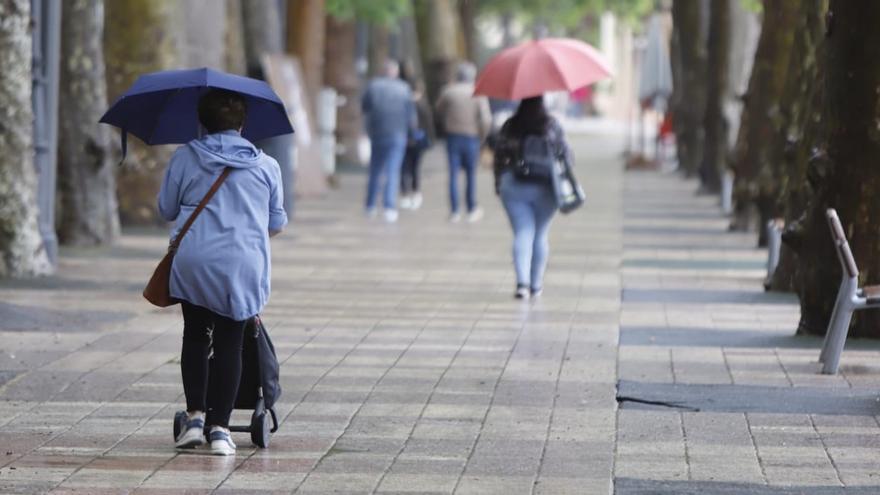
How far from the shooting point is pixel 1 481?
716 centimetres

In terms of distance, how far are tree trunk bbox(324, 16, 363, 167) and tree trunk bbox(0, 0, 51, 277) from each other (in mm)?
22836

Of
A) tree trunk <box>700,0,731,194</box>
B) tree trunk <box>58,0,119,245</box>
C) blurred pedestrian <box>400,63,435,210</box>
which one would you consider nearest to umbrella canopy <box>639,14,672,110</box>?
tree trunk <box>700,0,731,194</box>

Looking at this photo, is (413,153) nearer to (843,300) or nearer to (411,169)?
(411,169)

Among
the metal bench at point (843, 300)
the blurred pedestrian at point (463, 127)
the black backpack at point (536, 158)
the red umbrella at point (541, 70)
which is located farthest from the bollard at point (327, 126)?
the metal bench at point (843, 300)

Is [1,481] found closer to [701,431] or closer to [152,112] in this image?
[152,112]

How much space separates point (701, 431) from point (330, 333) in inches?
154

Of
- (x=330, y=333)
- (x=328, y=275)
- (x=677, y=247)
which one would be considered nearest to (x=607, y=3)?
(x=677, y=247)

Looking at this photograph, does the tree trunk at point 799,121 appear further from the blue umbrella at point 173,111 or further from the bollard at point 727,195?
the bollard at point 727,195

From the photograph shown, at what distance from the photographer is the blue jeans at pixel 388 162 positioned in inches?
903

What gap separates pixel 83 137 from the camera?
17531mm

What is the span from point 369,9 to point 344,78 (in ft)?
7.73

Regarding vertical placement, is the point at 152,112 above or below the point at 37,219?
above

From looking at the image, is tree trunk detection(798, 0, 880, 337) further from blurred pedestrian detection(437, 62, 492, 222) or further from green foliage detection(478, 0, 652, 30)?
green foliage detection(478, 0, 652, 30)

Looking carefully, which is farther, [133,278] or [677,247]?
[677,247]
